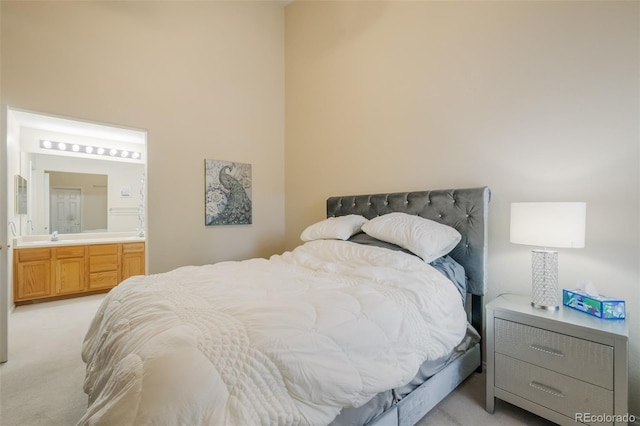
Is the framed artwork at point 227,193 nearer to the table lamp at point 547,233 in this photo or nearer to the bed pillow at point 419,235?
the bed pillow at point 419,235

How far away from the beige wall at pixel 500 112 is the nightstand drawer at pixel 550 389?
0.48 meters

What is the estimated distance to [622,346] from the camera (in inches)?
47.3

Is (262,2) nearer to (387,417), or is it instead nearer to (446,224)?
(446,224)

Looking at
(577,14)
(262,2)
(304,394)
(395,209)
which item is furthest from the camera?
(262,2)

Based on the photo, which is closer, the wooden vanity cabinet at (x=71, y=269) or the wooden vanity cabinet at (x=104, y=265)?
the wooden vanity cabinet at (x=71, y=269)

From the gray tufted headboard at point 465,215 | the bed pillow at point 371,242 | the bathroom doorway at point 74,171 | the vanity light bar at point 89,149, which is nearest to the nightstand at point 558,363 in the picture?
the gray tufted headboard at point 465,215

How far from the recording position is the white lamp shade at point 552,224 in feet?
4.69

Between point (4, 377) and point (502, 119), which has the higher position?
point (502, 119)

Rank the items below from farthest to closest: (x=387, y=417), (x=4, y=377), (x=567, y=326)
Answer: (x=4, y=377)
(x=567, y=326)
(x=387, y=417)

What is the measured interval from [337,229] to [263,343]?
1603mm

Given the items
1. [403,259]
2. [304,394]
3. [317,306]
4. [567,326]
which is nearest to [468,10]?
[403,259]

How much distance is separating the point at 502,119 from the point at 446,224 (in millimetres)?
864

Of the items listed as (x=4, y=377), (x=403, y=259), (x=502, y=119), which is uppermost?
(x=502, y=119)

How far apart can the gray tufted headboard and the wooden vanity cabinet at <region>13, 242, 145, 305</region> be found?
13.6 feet
